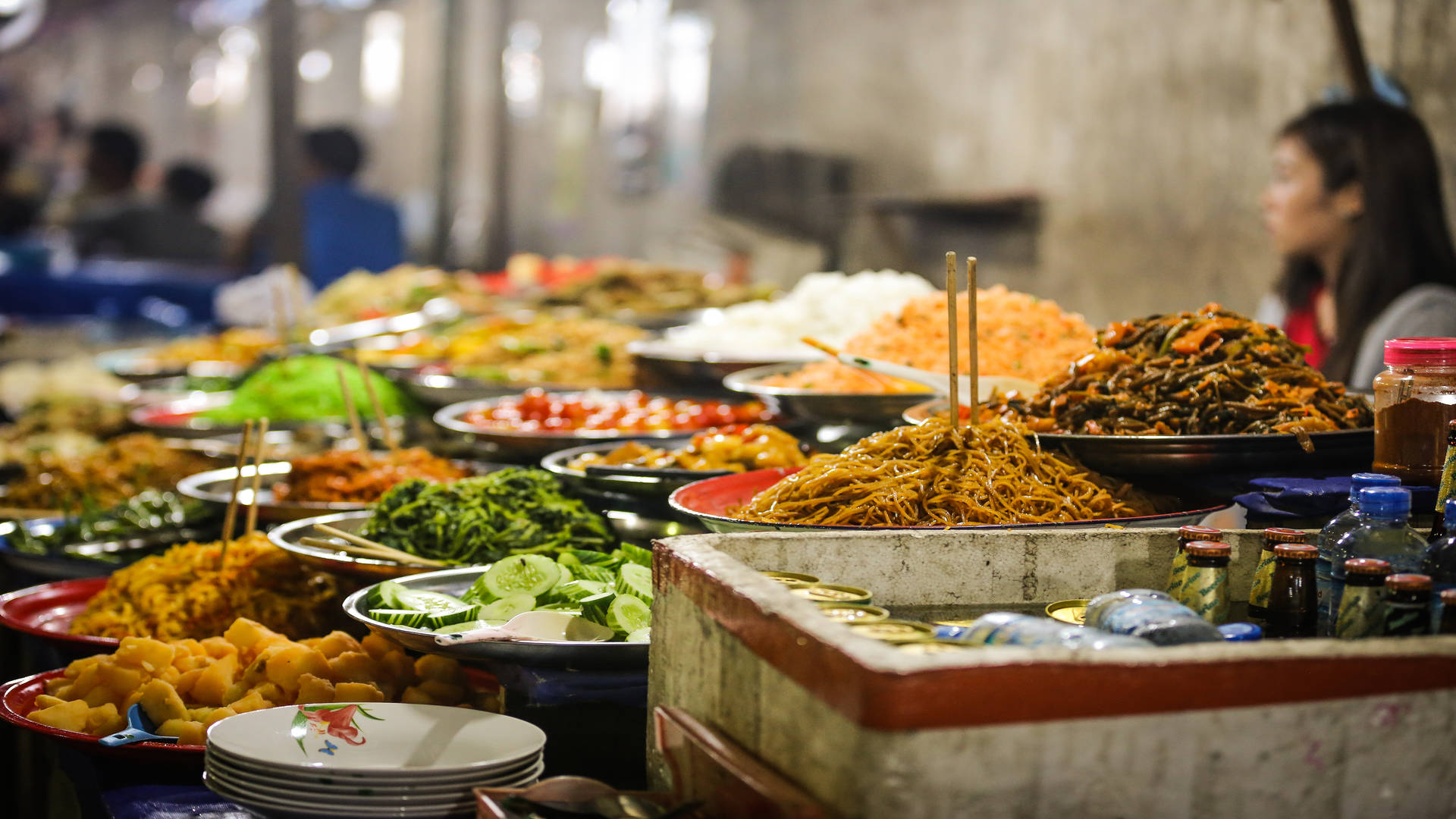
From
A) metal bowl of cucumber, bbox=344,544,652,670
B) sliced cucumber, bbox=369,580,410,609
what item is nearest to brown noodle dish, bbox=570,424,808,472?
metal bowl of cucumber, bbox=344,544,652,670

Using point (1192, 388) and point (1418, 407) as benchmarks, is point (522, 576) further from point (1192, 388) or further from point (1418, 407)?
point (1418, 407)

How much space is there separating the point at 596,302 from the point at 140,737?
16.5ft

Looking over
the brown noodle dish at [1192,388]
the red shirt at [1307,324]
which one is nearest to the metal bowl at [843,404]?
the brown noodle dish at [1192,388]

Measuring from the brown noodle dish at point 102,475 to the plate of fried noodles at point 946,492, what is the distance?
2.33 metres

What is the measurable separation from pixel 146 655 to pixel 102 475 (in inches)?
79.0

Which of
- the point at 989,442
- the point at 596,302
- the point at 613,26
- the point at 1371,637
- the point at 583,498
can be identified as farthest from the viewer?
the point at 613,26

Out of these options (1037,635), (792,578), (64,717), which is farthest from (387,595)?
(1037,635)

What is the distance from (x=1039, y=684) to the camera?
1218mm

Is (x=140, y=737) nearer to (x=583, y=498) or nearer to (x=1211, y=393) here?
(x=583, y=498)

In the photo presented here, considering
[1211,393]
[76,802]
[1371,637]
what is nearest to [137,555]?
[76,802]

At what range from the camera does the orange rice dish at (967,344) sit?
312 cm

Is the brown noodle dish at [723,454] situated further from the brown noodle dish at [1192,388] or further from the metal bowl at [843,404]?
the brown noodle dish at [1192,388]

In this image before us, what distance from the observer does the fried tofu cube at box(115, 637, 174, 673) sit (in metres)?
2.15

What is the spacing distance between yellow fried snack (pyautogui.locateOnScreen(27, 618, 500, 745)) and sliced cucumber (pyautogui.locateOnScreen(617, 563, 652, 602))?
28cm
